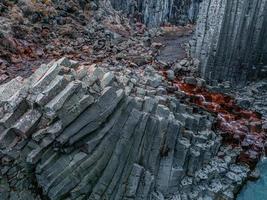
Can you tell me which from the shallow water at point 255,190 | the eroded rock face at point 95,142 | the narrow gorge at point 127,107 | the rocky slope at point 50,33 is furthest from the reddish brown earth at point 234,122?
the rocky slope at point 50,33

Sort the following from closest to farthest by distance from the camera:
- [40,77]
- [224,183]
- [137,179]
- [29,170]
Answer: [29,170]
[40,77]
[137,179]
[224,183]

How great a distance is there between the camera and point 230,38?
25.0 metres

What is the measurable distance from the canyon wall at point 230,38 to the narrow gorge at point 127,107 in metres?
0.07

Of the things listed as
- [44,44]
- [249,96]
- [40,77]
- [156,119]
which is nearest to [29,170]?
[40,77]

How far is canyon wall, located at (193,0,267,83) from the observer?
24344mm

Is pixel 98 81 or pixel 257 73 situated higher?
pixel 98 81

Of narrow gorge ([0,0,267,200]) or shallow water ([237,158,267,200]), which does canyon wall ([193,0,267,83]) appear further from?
shallow water ([237,158,267,200])

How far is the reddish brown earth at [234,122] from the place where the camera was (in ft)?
61.9

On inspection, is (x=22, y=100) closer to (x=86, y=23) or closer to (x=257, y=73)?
(x=86, y=23)

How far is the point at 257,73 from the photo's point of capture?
27.5 metres

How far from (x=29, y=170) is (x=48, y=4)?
1833 centimetres

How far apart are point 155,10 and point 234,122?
20.4 m

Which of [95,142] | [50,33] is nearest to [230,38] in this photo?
[50,33]

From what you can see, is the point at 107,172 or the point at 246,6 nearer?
the point at 107,172
